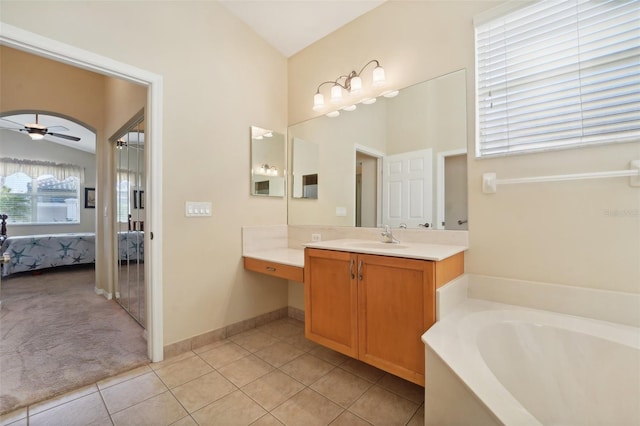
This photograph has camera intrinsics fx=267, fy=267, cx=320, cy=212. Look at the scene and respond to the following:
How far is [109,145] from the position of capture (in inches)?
133

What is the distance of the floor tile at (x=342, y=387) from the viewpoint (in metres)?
1.57

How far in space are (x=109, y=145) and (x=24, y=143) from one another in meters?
4.65

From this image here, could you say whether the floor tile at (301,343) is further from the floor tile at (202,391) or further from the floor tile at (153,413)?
the floor tile at (153,413)

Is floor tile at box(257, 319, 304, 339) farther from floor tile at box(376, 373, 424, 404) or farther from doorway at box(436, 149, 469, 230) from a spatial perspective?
doorway at box(436, 149, 469, 230)

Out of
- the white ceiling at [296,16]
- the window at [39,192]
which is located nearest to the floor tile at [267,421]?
the white ceiling at [296,16]

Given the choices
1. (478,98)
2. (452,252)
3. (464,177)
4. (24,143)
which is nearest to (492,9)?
(478,98)

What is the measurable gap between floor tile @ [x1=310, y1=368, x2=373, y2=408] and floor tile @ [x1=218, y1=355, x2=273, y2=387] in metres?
0.40

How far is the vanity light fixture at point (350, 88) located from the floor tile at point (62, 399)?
2.68 meters

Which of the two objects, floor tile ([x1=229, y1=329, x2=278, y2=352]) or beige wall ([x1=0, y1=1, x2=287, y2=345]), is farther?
floor tile ([x1=229, y1=329, x2=278, y2=352])

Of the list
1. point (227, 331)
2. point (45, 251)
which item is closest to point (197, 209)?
point (227, 331)

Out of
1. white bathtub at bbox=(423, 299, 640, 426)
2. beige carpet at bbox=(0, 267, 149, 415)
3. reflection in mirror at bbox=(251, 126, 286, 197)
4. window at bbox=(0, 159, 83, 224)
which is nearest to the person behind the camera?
white bathtub at bbox=(423, 299, 640, 426)

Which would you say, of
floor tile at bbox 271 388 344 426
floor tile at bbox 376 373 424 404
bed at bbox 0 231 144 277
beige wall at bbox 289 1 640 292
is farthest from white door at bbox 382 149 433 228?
bed at bbox 0 231 144 277

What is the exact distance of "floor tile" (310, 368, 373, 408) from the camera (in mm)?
1574

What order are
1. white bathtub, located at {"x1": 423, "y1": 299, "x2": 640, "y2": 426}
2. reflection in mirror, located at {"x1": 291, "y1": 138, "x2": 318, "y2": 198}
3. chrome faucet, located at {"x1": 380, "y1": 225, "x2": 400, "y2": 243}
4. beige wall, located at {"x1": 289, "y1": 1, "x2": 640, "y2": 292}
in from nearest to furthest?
white bathtub, located at {"x1": 423, "y1": 299, "x2": 640, "y2": 426}
beige wall, located at {"x1": 289, "y1": 1, "x2": 640, "y2": 292}
chrome faucet, located at {"x1": 380, "y1": 225, "x2": 400, "y2": 243}
reflection in mirror, located at {"x1": 291, "y1": 138, "x2": 318, "y2": 198}
